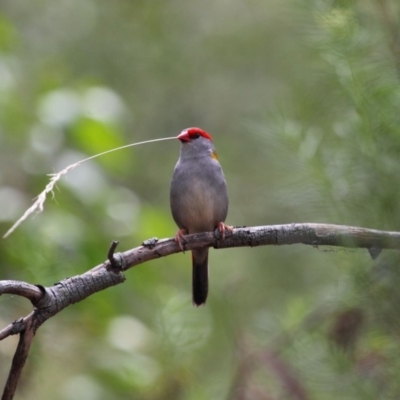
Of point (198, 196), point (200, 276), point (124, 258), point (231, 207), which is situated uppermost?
point (124, 258)

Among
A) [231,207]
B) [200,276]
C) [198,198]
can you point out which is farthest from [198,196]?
[231,207]

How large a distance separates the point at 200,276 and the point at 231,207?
262 centimetres

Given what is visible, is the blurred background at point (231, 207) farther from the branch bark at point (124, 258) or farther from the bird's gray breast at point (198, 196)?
the bird's gray breast at point (198, 196)

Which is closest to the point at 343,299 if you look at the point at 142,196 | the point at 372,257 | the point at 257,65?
the point at 372,257

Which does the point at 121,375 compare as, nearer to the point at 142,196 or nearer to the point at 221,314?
the point at 221,314

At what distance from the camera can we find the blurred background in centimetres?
173

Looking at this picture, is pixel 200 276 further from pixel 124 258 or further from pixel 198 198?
pixel 124 258

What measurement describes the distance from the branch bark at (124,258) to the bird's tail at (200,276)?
1339 mm

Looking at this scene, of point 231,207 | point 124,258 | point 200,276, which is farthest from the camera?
point 231,207

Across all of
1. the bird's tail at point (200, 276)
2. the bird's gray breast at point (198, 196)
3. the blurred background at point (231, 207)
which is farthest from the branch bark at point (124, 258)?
the bird's tail at point (200, 276)

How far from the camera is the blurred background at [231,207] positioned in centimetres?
173

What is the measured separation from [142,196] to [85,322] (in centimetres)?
303

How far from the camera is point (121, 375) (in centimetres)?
311

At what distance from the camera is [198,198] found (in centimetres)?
357
